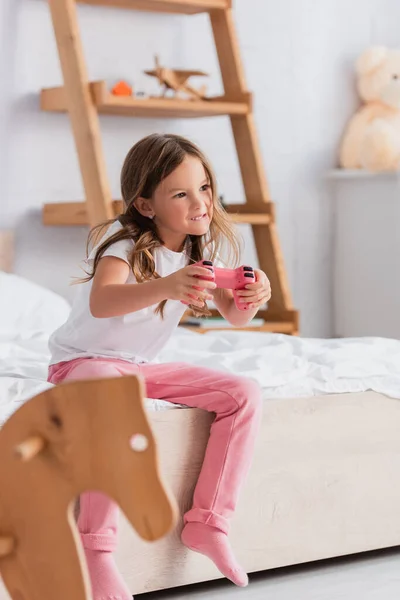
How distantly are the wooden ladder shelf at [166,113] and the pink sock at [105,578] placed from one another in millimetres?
1375

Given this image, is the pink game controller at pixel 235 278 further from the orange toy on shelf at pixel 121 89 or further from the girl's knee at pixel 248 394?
the orange toy on shelf at pixel 121 89

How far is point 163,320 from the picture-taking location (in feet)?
5.56

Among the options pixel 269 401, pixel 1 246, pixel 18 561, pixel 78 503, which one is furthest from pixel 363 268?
pixel 18 561

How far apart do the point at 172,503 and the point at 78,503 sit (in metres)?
0.70

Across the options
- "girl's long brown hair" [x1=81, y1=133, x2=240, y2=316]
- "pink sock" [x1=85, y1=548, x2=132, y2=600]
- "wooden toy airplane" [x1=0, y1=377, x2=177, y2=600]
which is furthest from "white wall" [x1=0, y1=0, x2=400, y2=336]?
"wooden toy airplane" [x1=0, y1=377, x2=177, y2=600]

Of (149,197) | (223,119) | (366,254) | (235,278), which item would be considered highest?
(149,197)

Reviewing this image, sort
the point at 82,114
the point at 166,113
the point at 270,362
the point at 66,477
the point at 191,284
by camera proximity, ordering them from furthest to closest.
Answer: the point at 166,113
the point at 82,114
the point at 270,362
the point at 191,284
the point at 66,477

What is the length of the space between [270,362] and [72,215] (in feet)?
3.77

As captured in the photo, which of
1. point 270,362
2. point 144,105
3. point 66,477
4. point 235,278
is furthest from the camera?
point 144,105

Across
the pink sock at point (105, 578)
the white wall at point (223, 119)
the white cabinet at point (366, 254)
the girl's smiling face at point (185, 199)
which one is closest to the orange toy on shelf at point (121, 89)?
the white wall at point (223, 119)

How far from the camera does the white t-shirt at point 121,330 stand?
1667 mm

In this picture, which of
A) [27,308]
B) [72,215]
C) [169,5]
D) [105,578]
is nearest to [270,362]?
[105,578]

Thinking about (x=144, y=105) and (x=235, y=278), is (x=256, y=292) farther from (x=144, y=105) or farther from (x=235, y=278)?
(x=144, y=105)

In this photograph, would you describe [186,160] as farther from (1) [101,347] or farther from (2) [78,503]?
(2) [78,503]
